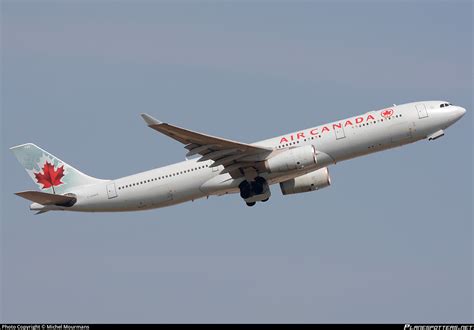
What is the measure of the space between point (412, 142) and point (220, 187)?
1135 cm

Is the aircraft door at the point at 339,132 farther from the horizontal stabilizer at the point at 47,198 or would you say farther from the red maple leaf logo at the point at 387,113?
the horizontal stabilizer at the point at 47,198

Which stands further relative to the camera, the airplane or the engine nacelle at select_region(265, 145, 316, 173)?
the airplane

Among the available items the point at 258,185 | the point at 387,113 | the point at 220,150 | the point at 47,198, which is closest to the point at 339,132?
the point at 387,113

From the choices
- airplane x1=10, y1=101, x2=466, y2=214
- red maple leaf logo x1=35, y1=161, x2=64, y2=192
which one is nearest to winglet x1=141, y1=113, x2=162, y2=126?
airplane x1=10, y1=101, x2=466, y2=214

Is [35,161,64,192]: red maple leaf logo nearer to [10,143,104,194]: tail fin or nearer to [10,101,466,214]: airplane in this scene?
[10,143,104,194]: tail fin

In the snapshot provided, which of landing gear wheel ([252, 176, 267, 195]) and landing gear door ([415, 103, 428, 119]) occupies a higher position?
landing gear door ([415, 103, 428, 119])

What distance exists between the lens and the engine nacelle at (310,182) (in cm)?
5822

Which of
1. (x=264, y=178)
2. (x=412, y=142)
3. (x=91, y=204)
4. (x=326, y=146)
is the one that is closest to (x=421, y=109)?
(x=412, y=142)

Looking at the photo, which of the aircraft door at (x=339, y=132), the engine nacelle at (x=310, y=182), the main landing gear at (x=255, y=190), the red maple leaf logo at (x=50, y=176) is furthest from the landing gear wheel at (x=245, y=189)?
the red maple leaf logo at (x=50, y=176)

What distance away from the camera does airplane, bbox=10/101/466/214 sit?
54.8 meters

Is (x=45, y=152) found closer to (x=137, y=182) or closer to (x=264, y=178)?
(x=137, y=182)

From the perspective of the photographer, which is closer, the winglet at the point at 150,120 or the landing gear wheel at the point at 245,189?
the winglet at the point at 150,120

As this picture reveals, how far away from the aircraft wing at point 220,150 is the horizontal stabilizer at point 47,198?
873 centimetres

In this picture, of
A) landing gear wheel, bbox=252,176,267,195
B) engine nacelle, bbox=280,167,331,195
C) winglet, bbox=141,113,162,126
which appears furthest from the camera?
engine nacelle, bbox=280,167,331,195
